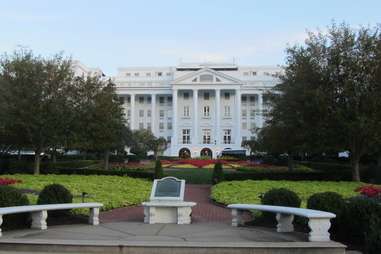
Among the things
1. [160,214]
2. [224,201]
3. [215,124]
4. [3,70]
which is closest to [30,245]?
[160,214]

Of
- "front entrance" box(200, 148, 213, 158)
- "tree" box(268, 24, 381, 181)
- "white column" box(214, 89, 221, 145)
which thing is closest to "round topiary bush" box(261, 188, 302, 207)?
"tree" box(268, 24, 381, 181)

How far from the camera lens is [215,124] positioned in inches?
4313

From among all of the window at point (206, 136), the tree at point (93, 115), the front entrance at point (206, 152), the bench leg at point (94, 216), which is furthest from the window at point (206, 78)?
the bench leg at point (94, 216)

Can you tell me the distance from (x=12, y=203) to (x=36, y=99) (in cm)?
1860

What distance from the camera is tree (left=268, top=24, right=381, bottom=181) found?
26.2 metres

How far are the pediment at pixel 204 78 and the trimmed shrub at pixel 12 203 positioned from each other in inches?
3799

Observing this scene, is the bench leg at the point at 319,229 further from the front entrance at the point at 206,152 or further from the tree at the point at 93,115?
the front entrance at the point at 206,152

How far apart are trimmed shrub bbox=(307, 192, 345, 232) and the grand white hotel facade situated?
92.9 m

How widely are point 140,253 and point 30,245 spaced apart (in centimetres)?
204

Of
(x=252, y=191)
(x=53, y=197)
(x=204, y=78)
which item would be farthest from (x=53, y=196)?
(x=204, y=78)

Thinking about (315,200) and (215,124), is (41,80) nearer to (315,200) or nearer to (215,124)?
(315,200)

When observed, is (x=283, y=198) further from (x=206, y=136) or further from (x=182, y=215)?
(x=206, y=136)

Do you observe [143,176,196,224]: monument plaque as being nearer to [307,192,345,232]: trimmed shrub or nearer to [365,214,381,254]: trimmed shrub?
[307,192,345,232]: trimmed shrub

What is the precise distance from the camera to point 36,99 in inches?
1196
